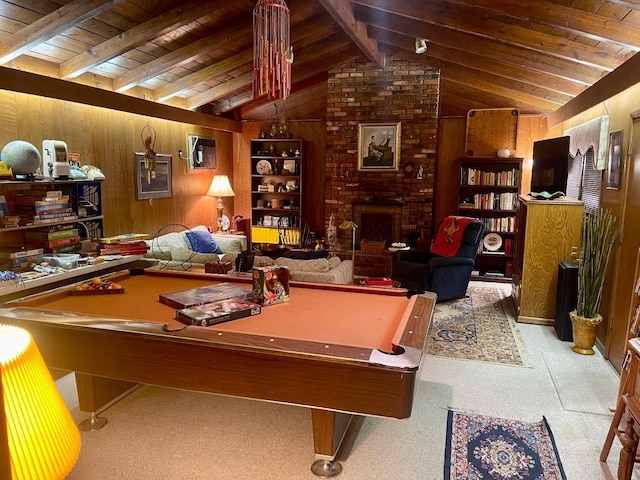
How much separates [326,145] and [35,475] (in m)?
7.31

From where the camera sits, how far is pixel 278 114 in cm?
837

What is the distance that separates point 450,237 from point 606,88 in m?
2.43

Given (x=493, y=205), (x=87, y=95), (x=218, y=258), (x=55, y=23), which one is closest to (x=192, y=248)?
(x=218, y=258)

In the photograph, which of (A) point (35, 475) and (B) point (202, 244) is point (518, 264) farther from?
(A) point (35, 475)

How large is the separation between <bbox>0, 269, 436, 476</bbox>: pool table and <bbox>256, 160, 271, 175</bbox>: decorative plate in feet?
17.9

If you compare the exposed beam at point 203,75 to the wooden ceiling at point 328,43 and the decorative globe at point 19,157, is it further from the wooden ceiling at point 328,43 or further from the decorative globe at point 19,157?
the decorative globe at point 19,157

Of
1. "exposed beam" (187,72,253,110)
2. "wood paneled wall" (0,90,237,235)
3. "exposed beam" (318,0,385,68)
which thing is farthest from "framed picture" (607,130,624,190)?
"wood paneled wall" (0,90,237,235)

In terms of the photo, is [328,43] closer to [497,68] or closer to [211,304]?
[497,68]

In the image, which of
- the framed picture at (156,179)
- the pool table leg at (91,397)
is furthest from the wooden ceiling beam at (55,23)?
the pool table leg at (91,397)

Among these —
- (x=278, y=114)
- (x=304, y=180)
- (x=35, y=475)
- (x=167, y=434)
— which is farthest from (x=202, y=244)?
(x=35, y=475)

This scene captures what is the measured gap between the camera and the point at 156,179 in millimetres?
6324

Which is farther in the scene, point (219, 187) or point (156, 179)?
point (219, 187)

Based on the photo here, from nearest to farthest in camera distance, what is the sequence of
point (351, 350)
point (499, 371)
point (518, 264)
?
point (351, 350) < point (499, 371) < point (518, 264)

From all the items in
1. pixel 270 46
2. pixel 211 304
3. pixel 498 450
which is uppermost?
pixel 270 46
